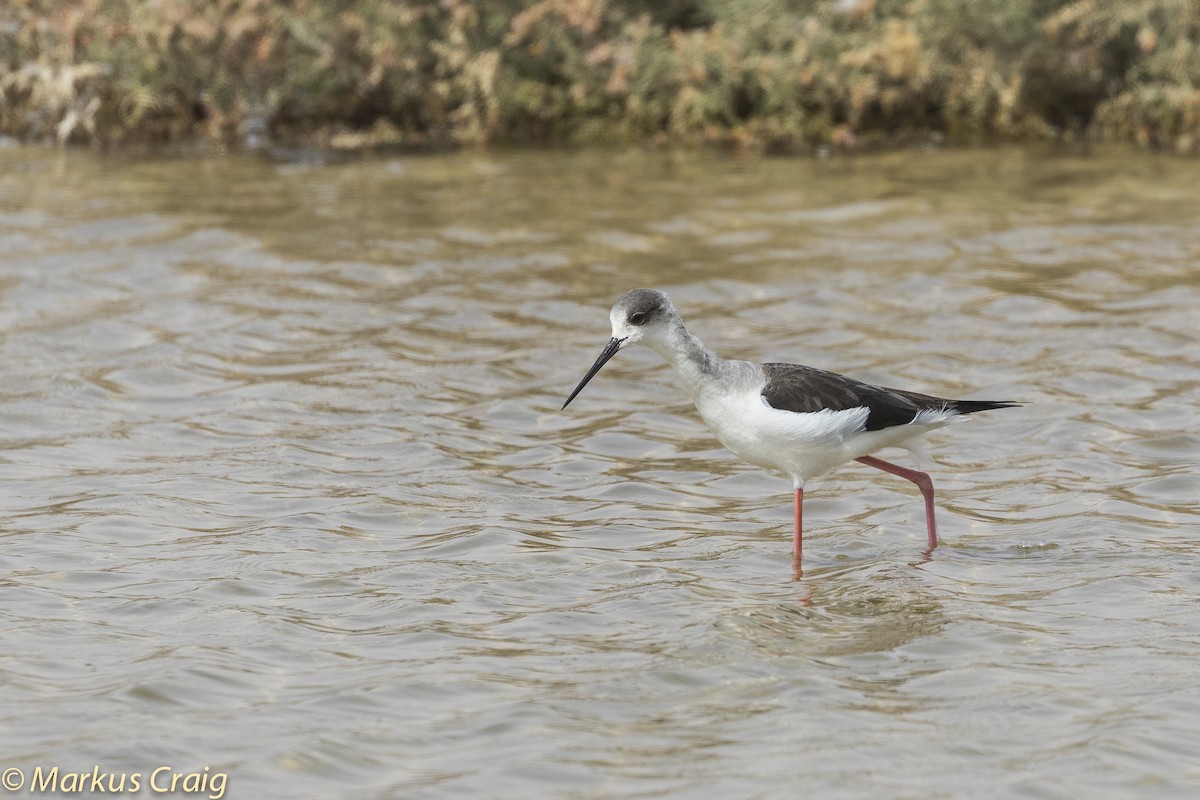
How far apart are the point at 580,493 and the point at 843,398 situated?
150 cm

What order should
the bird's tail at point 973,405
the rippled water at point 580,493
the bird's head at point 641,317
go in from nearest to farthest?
the rippled water at point 580,493 < the bird's head at point 641,317 < the bird's tail at point 973,405

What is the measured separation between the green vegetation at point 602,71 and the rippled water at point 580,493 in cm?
96

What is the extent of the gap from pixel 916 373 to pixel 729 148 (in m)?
6.19

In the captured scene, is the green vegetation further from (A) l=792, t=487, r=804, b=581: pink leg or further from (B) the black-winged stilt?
(A) l=792, t=487, r=804, b=581: pink leg

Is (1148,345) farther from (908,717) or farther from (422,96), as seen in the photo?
(422,96)

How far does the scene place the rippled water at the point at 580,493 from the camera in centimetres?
514

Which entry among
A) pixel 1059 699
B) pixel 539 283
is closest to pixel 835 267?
pixel 539 283

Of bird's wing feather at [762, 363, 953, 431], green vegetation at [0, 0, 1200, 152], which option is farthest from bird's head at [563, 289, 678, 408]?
green vegetation at [0, 0, 1200, 152]

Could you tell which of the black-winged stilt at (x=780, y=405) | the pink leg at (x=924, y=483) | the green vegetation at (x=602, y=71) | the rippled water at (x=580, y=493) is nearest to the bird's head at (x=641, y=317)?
the black-winged stilt at (x=780, y=405)

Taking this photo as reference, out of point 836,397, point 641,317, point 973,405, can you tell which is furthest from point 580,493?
point 973,405

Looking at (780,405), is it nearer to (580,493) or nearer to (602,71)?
(580,493)

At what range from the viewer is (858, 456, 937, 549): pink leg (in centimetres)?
717

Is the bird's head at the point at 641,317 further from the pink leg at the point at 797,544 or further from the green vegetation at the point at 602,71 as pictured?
the green vegetation at the point at 602,71

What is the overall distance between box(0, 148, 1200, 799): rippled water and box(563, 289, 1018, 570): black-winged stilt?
47cm
